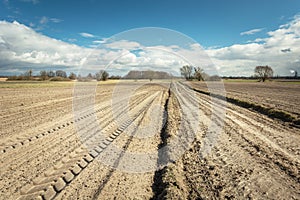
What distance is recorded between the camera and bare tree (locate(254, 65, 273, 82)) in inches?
3652

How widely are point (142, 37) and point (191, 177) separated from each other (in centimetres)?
647

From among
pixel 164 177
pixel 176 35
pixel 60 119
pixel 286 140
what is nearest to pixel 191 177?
pixel 164 177

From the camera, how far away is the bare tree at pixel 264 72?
304ft

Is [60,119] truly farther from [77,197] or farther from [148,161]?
[77,197]

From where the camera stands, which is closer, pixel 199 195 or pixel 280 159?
pixel 199 195

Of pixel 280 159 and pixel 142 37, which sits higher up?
pixel 142 37

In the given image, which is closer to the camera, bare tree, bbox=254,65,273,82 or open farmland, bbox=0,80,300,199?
open farmland, bbox=0,80,300,199

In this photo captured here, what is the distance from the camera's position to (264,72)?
9344cm

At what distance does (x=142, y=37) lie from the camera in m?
9.26

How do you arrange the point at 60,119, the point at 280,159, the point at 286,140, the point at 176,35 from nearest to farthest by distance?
the point at 280,159 → the point at 286,140 → the point at 176,35 → the point at 60,119

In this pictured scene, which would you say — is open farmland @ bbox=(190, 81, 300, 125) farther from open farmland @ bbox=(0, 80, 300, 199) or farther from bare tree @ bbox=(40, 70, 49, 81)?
bare tree @ bbox=(40, 70, 49, 81)

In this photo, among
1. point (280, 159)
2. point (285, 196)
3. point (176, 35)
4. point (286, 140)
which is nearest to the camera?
point (285, 196)

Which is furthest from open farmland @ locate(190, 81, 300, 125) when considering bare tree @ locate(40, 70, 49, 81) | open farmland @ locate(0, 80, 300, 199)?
bare tree @ locate(40, 70, 49, 81)

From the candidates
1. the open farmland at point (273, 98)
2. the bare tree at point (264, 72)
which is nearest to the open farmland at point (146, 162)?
the open farmland at point (273, 98)
